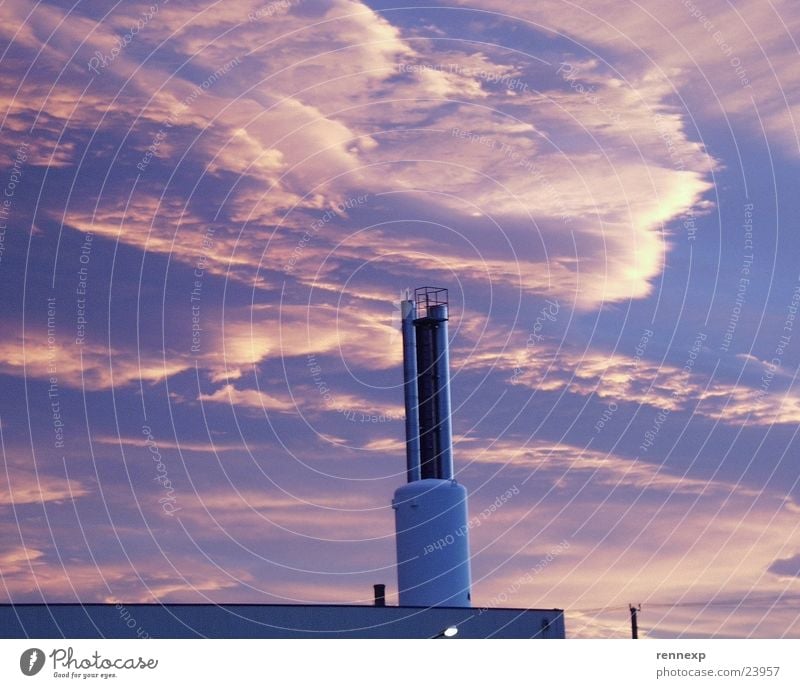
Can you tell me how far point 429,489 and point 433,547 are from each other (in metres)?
2.84

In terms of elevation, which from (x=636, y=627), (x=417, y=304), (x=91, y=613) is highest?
(x=417, y=304)

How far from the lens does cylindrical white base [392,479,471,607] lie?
63.8 meters

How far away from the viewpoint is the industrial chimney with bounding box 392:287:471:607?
64000mm

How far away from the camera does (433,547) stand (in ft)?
210

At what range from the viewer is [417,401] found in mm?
68250

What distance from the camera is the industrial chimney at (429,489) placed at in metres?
64.0

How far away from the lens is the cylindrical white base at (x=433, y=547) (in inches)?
2510
